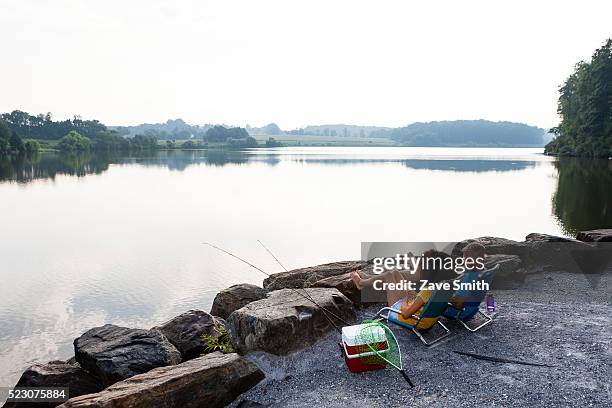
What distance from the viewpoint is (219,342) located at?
941 centimetres

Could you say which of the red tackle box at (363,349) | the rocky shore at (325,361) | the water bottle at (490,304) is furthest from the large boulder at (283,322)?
the water bottle at (490,304)

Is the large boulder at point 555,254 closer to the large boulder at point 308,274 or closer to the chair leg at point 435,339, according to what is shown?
the large boulder at point 308,274

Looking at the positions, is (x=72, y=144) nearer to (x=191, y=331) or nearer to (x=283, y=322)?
(x=191, y=331)

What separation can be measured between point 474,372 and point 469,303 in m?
1.55

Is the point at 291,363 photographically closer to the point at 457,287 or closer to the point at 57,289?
the point at 457,287

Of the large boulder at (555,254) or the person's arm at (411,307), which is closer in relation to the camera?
the person's arm at (411,307)

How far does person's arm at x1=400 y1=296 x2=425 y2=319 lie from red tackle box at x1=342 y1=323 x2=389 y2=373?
107cm

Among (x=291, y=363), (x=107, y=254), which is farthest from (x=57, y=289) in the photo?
(x=291, y=363)

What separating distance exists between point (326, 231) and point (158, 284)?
13617mm

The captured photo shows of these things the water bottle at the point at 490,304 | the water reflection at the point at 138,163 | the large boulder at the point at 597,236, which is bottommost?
the water reflection at the point at 138,163

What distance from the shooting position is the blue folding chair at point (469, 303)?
8461 mm

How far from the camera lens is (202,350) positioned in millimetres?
10016

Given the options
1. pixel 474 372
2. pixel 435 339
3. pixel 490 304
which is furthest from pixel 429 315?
pixel 490 304

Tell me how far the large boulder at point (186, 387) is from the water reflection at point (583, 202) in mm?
25634
